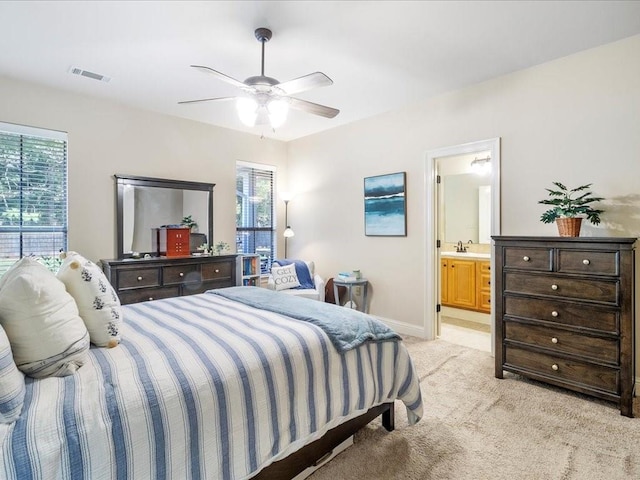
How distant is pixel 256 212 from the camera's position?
525cm

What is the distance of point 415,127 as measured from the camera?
3918 mm

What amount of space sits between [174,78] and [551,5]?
303 centimetres

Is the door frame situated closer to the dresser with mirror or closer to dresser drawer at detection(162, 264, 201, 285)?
the dresser with mirror

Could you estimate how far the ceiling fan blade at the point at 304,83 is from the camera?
214 cm

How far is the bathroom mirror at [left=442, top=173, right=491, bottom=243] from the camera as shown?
16.4ft

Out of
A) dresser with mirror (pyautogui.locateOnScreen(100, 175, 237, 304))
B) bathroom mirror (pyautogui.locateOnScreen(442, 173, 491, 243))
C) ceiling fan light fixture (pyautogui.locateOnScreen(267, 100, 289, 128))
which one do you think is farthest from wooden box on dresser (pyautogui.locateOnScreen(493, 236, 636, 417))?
dresser with mirror (pyautogui.locateOnScreen(100, 175, 237, 304))

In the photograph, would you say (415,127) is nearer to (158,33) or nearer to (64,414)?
(158,33)

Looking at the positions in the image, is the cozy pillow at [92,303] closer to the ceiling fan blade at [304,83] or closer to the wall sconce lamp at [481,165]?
the ceiling fan blade at [304,83]

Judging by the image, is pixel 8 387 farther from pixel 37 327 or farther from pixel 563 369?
pixel 563 369

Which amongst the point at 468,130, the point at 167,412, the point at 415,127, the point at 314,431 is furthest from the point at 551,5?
the point at 167,412

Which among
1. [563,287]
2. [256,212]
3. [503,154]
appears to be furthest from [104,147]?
[563,287]

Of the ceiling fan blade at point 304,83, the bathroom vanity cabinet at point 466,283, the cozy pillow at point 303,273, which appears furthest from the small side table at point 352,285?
the ceiling fan blade at point 304,83

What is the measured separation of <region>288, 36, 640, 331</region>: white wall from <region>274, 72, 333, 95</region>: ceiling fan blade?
1972 mm

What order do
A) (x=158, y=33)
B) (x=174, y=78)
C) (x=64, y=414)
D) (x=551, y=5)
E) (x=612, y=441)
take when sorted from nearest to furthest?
(x=64, y=414) → (x=612, y=441) → (x=551, y=5) → (x=158, y=33) → (x=174, y=78)
